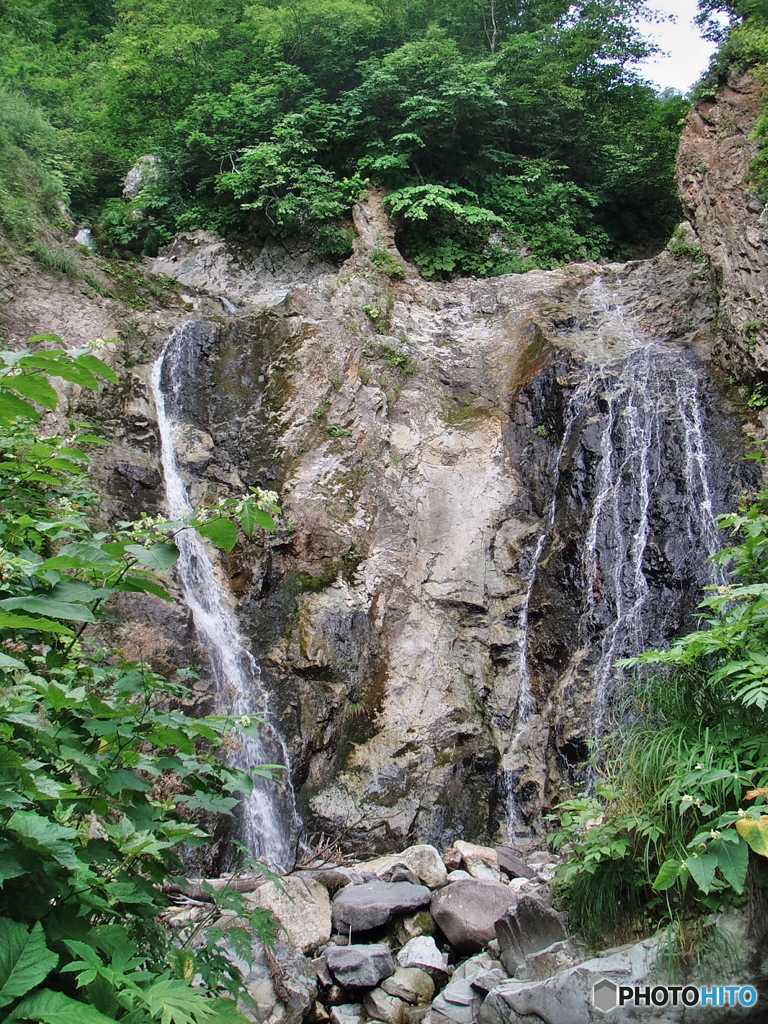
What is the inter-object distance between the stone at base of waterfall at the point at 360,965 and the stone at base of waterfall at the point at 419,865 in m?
1.03

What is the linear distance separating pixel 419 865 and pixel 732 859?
4044 millimetres

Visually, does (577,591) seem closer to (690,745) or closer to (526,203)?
(690,745)

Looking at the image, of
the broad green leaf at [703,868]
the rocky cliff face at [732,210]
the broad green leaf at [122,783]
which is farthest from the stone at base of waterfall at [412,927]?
the rocky cliff face at [732,210]

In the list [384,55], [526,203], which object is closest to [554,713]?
[526,203]

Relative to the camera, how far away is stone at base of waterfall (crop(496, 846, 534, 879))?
20.2 feet

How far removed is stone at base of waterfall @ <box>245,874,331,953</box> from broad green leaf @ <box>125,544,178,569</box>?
4.28m

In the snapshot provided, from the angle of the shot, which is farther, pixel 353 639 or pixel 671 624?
pixel 353 639

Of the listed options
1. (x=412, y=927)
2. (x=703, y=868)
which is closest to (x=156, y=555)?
(x=703, y=868)

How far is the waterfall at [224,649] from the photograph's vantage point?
24.3ft

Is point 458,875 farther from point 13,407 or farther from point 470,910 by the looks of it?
point 13,407

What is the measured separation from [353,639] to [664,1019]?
584 cm

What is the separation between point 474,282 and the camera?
44.1 feet
